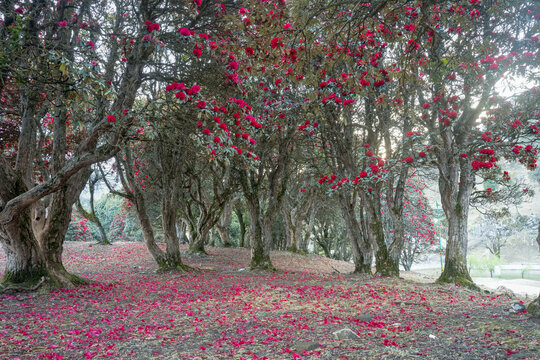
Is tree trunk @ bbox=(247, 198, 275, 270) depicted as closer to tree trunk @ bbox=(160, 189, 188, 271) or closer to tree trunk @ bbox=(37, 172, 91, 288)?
tree trunk @ bbox=(160, 189, 188, 271)

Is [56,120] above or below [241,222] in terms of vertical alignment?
above

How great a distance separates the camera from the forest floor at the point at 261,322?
4.11 m

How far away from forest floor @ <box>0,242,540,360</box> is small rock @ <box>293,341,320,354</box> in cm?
1

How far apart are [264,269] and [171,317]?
23.5 ft

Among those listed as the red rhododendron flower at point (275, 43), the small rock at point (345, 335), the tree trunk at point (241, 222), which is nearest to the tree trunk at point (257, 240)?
the small rock at point (345, 335)

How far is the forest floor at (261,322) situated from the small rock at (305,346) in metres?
0.01

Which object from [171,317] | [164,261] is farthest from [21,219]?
[164,261]

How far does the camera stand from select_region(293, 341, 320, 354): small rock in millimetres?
4238

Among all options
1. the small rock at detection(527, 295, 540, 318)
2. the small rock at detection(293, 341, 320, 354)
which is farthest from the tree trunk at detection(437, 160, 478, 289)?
the small rock at detection(293, 341, 320, 354)

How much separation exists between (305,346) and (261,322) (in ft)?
5.73

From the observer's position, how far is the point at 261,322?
5.91 meters

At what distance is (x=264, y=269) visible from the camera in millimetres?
13219

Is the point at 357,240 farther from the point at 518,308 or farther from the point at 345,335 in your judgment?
the point at 345,335

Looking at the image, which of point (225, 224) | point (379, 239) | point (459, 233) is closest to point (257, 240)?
point (379, 239)
